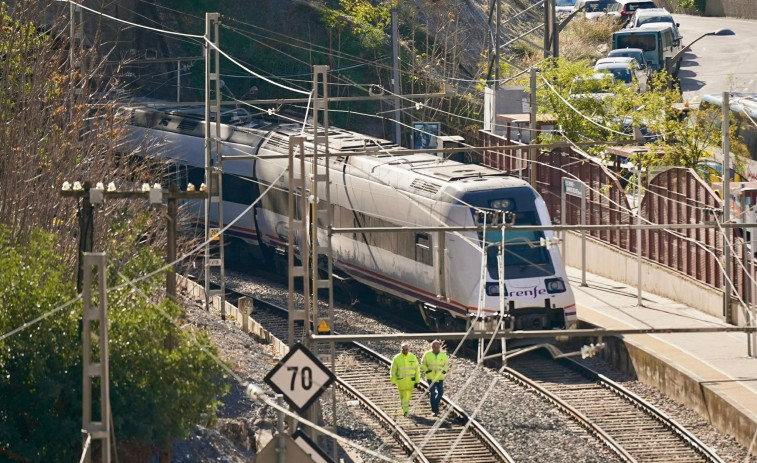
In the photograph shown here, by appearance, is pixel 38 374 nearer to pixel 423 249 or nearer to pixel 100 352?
pixel 100 352

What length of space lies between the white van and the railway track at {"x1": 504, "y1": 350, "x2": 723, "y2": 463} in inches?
1191

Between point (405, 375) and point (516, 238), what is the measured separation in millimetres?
4743

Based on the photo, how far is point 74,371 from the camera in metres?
14.0

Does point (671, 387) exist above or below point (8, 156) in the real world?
below

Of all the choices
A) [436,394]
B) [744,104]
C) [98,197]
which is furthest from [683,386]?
[744,104]

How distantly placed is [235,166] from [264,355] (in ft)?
33.7

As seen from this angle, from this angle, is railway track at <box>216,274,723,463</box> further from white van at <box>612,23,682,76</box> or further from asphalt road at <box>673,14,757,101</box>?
white van at <box>612,23,682,76</box>

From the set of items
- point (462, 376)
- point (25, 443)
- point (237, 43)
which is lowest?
point (462, 376)

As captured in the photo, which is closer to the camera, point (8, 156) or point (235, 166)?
point (8, 156)

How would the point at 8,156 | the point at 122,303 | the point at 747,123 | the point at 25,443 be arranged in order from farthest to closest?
the point at 747,123, the point at 8,156, the point at 122,303, the point at 25,443

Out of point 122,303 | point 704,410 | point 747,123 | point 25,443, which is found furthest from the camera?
A: point 747,123

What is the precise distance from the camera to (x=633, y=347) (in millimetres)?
22688

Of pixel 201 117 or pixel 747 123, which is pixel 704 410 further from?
pixel 201 117

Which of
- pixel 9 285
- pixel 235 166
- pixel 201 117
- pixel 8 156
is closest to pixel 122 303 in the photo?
pixel 9 285
